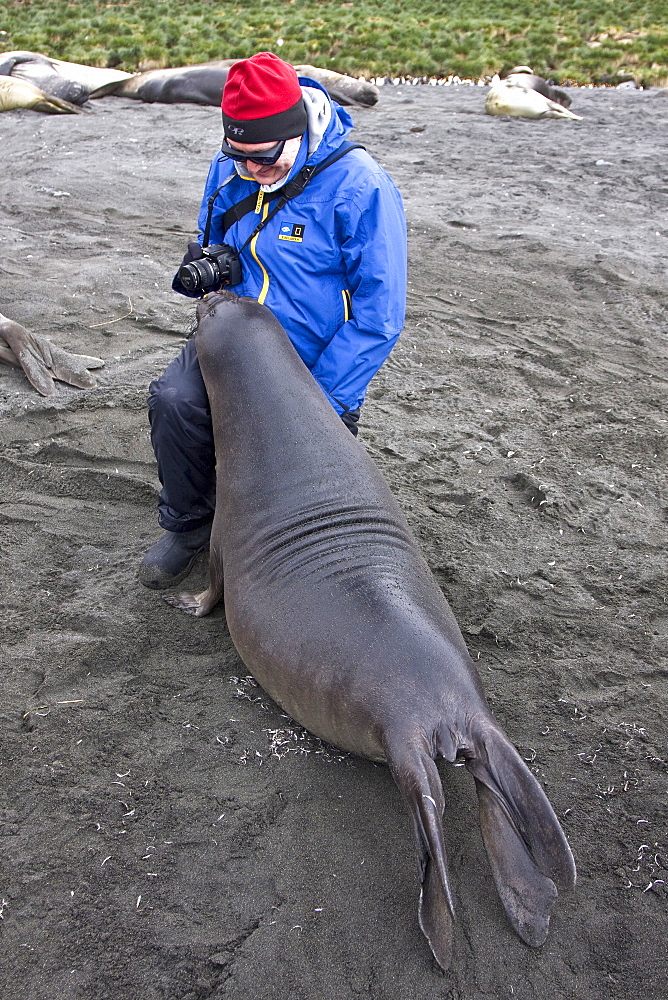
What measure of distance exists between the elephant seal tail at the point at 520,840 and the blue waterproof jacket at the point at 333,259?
1572 millimetres

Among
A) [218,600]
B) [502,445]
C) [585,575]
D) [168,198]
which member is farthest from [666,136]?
[218,600]

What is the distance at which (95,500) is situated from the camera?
380 centimetres

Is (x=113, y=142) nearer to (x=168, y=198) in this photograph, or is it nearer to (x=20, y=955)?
(x=168, y=198)

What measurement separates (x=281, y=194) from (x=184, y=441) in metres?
0.99

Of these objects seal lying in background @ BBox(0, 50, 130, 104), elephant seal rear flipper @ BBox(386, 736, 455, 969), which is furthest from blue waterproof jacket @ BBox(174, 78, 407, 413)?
seal lying in background @ BBox(0, 50, 130, 104)

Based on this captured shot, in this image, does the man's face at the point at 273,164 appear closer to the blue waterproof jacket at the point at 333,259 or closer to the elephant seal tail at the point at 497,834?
the blue waterproof jacket at the point at 333,259

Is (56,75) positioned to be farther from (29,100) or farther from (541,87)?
(541,87)

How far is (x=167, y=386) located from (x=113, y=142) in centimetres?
691

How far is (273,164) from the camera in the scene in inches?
119

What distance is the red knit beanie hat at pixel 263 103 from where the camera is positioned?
2.85 metres

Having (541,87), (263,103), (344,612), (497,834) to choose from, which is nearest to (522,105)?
(541,87)

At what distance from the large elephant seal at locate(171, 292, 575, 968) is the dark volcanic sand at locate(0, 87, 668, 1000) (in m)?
0.17

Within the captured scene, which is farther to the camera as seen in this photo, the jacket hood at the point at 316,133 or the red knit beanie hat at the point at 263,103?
the jacket hood at the point at 316,133

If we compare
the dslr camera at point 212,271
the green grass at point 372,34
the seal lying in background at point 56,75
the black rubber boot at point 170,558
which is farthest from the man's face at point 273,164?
the green grass at point 372,34
